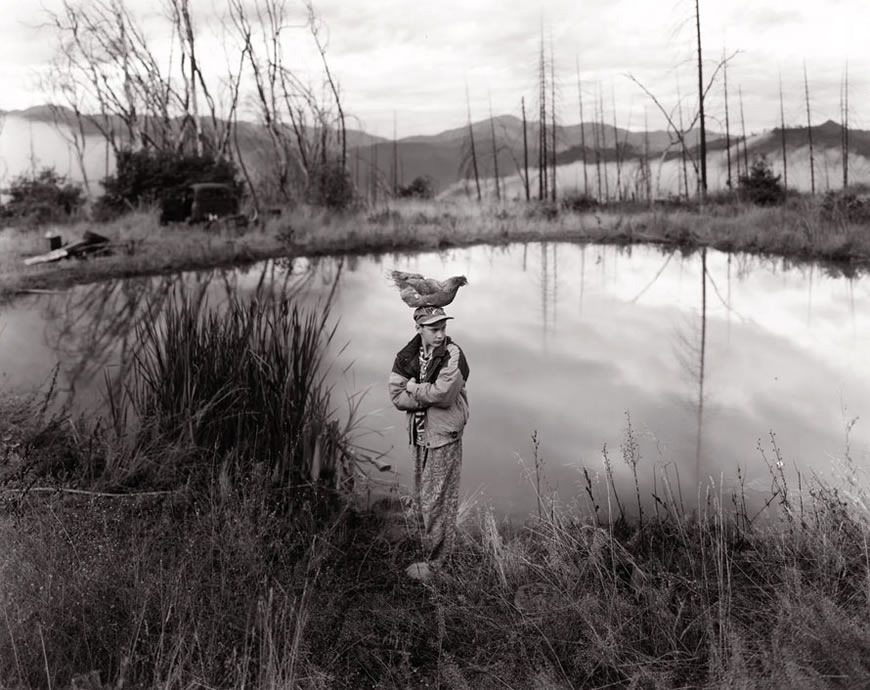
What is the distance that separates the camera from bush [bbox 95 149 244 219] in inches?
761

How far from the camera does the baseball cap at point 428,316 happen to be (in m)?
3.52

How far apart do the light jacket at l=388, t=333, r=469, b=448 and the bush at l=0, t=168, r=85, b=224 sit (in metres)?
18.4

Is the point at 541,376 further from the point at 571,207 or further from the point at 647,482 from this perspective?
the point at 571,207

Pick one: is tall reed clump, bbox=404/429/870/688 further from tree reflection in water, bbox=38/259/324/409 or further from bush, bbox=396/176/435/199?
bush, bbox=396/176/435/199

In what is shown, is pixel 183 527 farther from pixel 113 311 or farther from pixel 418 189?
pixel 418 189

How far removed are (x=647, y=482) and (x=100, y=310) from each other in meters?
7.74

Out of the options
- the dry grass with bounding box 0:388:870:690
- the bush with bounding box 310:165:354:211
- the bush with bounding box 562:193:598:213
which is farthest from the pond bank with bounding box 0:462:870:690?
the bush with bounding box 562:193:598:213

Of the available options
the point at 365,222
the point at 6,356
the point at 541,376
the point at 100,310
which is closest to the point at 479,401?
the point at 541,376

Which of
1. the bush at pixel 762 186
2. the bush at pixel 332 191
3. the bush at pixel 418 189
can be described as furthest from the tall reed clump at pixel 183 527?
the bush at pixel 418 189

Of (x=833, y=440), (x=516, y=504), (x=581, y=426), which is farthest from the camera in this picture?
(x=581, y=426)

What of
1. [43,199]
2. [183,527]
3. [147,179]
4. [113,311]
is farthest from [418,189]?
[183,527]

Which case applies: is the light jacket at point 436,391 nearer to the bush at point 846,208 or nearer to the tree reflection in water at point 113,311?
the tree reflection in water at point 113,311

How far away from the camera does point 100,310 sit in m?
10.2

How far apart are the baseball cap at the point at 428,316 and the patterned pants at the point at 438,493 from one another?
554mm
